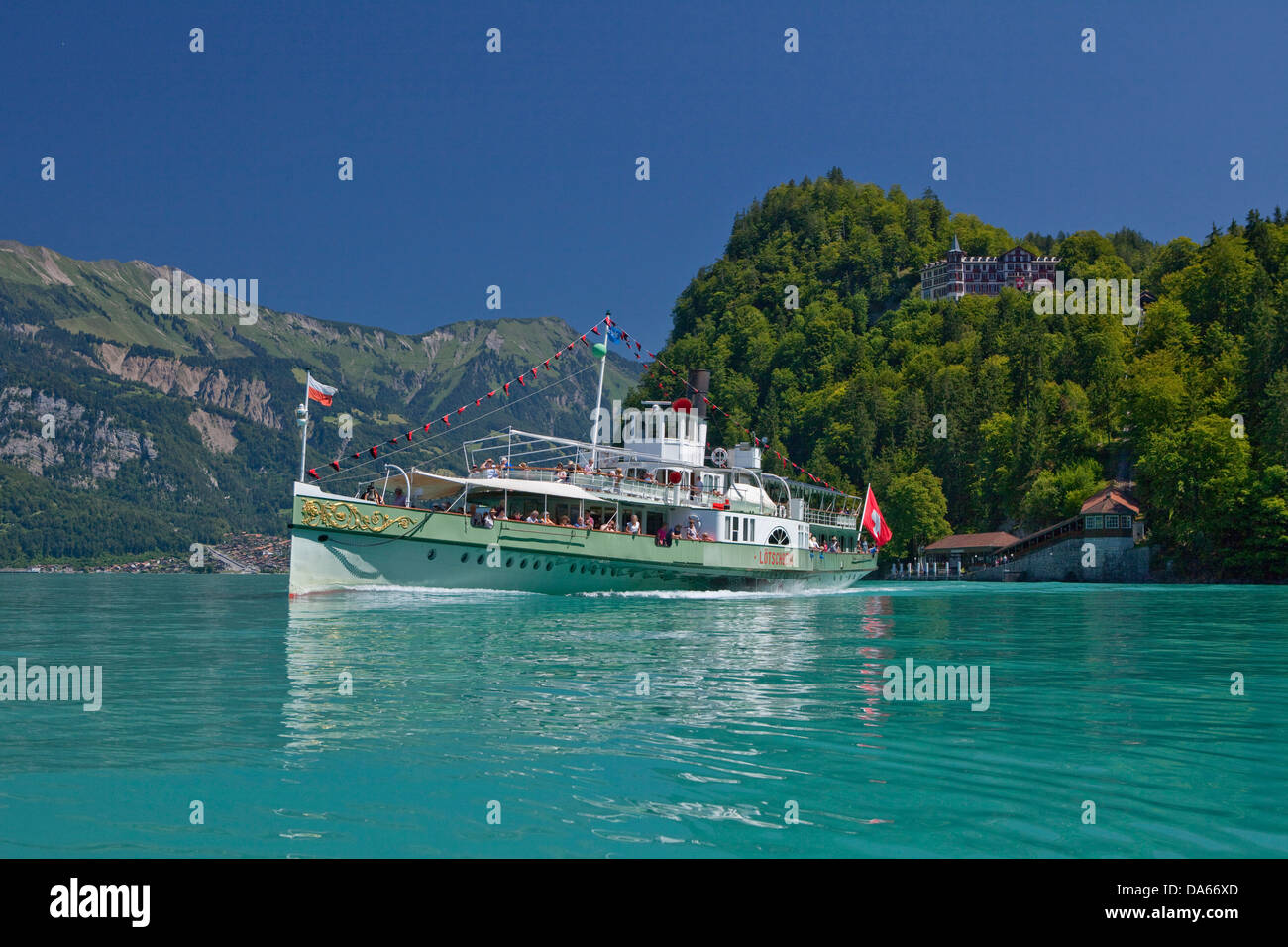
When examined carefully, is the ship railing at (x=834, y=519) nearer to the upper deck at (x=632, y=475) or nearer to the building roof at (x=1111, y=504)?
the upper deck at (x=632, y=475)


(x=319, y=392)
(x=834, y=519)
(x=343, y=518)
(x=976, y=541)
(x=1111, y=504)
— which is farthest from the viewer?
(x=976, y=541)

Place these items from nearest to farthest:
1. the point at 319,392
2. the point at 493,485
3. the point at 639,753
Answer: the point at 639,753, the point at 319,392, the point at 493,485

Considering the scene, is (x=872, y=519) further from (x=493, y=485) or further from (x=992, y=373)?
(x=992, y=373)

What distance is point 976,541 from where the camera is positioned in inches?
3927

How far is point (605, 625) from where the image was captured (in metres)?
26.7

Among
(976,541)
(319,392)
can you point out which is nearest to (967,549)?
(976,541)

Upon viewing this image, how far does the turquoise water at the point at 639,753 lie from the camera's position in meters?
7.52

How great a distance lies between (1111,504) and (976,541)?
15447 millimetres

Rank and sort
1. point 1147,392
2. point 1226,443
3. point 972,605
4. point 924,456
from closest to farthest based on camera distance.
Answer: point 972,605 → point 1226,443 → point 1147,392 → point 924,456

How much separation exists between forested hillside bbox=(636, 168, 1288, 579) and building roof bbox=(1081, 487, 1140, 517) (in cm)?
219

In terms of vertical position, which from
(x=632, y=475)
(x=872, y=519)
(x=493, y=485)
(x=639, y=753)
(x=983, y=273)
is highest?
(x=983, y=273)

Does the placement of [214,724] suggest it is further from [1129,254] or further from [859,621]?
[1129,254]

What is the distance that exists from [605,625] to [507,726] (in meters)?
14.9
